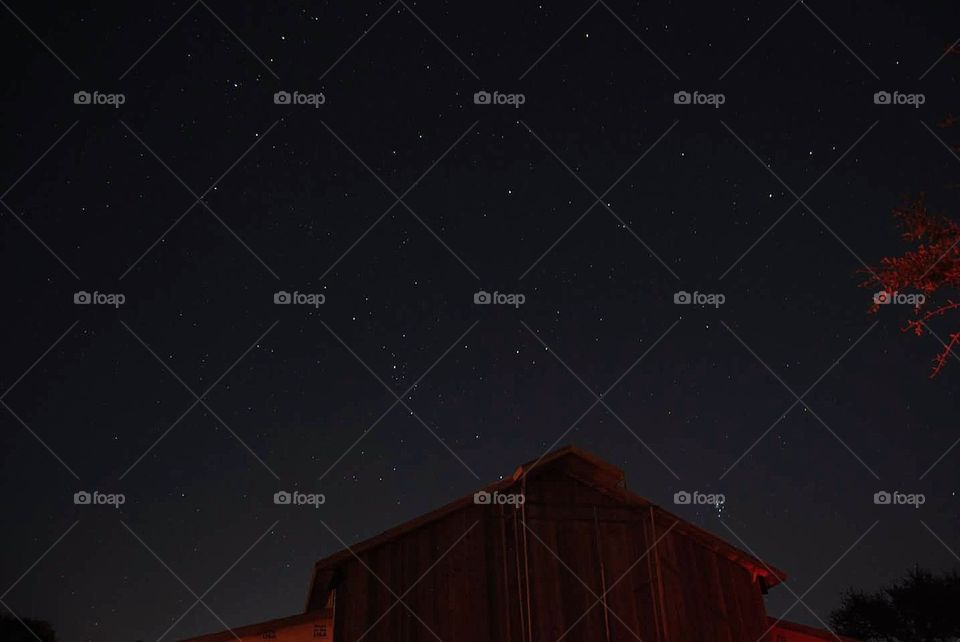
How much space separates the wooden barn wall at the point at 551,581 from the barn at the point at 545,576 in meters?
0.02

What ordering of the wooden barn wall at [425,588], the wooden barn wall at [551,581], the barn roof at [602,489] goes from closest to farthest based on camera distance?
the wooden barn wall at [425,588]
the wooden barn wall at [551,581]
the barn roof at [602,489]

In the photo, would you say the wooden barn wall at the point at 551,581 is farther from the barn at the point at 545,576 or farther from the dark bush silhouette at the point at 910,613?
the dark bush silhouette at the point at 910,613

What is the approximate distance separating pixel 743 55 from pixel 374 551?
12.3 metres

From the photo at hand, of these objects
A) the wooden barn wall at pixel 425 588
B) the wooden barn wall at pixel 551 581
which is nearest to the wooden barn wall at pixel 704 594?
the wooden barn wall at pixel 551 581

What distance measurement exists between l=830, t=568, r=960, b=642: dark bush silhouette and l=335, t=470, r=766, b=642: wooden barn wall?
91.4 feet

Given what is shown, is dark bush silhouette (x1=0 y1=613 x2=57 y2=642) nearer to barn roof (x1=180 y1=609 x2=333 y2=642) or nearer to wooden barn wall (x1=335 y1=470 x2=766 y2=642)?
barn roof (x1=180 y1=609 x2=333 y2=642)

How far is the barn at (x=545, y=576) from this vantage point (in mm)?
15781

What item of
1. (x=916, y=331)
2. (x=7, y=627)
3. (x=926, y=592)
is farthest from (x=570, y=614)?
(x=7, y=627)

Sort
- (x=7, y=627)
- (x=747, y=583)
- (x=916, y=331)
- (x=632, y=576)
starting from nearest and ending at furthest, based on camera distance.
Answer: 1. (x=916, y=331)
2. (x=632, y=576)
3. (x=747, y=583)
4. (x=7, y=627)

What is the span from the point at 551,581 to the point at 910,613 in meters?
32.5

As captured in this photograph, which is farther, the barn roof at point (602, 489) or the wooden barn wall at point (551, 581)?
the barn roof at point (602, 489)

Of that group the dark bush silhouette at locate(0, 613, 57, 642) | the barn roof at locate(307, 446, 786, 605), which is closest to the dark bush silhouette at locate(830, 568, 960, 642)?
the barn roof at locate(307, 446, 786, 605)

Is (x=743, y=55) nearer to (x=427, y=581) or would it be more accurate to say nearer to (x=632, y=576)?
(x=632, y=576)

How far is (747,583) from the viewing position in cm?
1848
